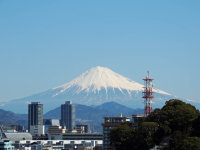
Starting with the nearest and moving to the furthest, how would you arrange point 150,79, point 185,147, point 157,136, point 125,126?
1. point 185,147
2. point 157,136
3. point 125,126
4. point 150,79

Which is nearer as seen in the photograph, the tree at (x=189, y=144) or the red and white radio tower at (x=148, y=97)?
the tree at (x=189, y=144)

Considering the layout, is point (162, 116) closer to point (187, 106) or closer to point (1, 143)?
point (187, 106)

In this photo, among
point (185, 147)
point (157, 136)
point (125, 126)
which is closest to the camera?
point (185, 147)

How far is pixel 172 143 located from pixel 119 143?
1665cm

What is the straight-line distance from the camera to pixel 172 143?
9194 centimetres

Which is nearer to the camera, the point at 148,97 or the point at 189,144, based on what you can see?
the point at 189,144

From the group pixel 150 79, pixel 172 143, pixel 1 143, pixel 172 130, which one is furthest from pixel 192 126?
pixel 1 143

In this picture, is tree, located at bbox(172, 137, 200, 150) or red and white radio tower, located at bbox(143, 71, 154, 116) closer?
tree, located at bbox(172, 137, 200, 150)

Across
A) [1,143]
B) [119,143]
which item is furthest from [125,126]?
[1,143]

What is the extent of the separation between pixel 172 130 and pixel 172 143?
10.0 metres

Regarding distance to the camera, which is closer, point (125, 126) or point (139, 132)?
point (139, 132)

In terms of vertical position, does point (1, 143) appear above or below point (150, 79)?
below

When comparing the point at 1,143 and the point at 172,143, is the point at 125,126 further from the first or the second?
the point at 1,143

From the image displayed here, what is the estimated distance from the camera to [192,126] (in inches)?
4028
